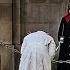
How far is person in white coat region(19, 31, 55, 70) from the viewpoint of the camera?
677 cm

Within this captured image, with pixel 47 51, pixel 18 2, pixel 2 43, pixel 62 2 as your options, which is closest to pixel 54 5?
pixel 62 2

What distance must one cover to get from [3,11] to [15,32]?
0.52 meters

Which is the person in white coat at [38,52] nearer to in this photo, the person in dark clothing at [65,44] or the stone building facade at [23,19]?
the person in dark clothing at [65,44]

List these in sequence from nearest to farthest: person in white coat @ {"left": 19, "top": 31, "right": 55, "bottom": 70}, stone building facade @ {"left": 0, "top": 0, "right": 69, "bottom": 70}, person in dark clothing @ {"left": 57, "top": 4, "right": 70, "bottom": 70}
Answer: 1. person in white coat @ {"left": 19, "top": 31, "right": 55, "bottom": 70}
2. person in dark clothing @ {"left": 57, "top": 4, "right": 70, "bottom": 70}
3. stone building facade @ {"left": 0, "top": 0, "right": 69, "bottom": 70}

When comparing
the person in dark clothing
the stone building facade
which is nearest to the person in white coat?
the person in dark clothing

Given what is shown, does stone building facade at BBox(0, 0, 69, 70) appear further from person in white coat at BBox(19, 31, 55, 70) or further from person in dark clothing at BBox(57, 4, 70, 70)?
person in white coat at BBox(19, 31, 55, 70)

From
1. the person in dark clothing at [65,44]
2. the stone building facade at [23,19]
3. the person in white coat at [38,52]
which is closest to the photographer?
the person in white coat at [38,52]

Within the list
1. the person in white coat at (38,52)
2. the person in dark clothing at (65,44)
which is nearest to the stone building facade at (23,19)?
the person in dark clothing at (65,44)

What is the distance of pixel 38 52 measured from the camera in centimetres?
679

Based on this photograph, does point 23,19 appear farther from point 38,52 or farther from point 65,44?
point 38,52

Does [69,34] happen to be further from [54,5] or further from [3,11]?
[3,11]

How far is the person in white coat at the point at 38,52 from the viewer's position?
677 centimetres

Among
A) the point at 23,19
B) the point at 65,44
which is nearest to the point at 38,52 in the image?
the point at 65,44

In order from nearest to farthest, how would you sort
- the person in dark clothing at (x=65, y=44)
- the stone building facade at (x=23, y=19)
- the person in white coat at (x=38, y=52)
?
1. the person in white coat at (x=38, y=52)
2. the person in dark clothing at (x=65, y=44)
3. the stone building facade at (x=23, y=19)
